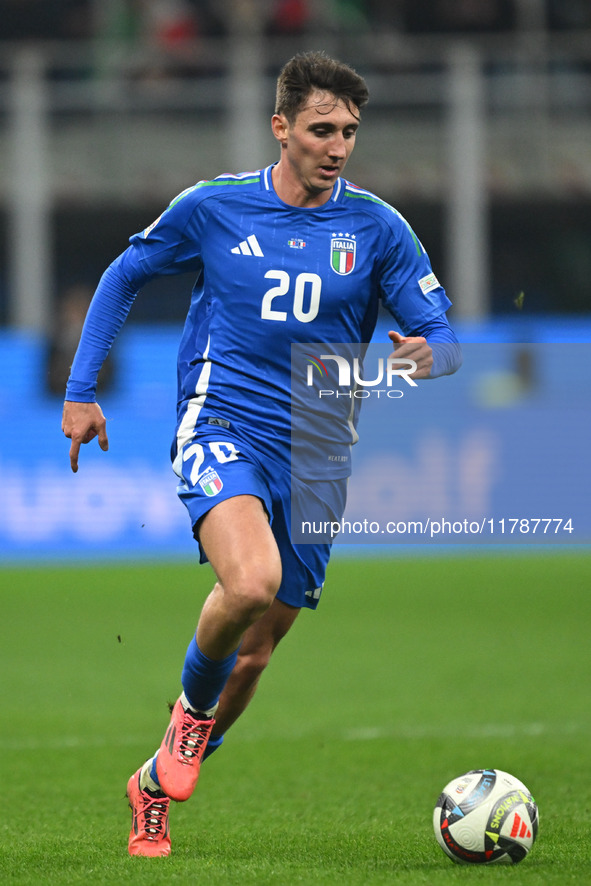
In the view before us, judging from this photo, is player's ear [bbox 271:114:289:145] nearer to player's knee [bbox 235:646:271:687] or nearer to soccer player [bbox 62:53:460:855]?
soccer player [bbox 62:53:460:855]

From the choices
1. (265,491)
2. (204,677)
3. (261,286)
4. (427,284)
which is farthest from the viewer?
(427,284)

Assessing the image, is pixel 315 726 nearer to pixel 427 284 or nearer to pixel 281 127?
pixel 427 284

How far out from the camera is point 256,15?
17.5 meters

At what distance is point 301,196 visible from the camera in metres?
4.45

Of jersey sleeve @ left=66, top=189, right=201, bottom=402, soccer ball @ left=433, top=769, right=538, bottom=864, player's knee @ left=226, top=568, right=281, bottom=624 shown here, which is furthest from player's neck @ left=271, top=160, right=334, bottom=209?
soccer ball @ left=433, top=769, right=538, bottom=864

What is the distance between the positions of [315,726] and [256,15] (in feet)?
41.5

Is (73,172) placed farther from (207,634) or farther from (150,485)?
(207,634)

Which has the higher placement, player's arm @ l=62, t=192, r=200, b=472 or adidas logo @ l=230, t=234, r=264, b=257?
adidas logo @ l=230, t=234, r=264, b=257

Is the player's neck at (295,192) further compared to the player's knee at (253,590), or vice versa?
the player's neck at (295,192)

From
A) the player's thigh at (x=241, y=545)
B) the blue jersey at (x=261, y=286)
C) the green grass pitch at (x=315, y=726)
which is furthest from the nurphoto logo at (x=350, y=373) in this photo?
the green grass pitch at (x=315, y=726)

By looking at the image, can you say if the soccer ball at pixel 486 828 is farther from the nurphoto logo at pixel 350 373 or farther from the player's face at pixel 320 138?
the player's face at pixel 320 138

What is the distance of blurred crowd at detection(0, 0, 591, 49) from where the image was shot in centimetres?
1748

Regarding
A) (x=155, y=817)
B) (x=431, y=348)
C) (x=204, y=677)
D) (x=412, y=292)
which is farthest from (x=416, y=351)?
(x=155, y=817)

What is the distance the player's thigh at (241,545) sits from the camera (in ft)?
12.8
